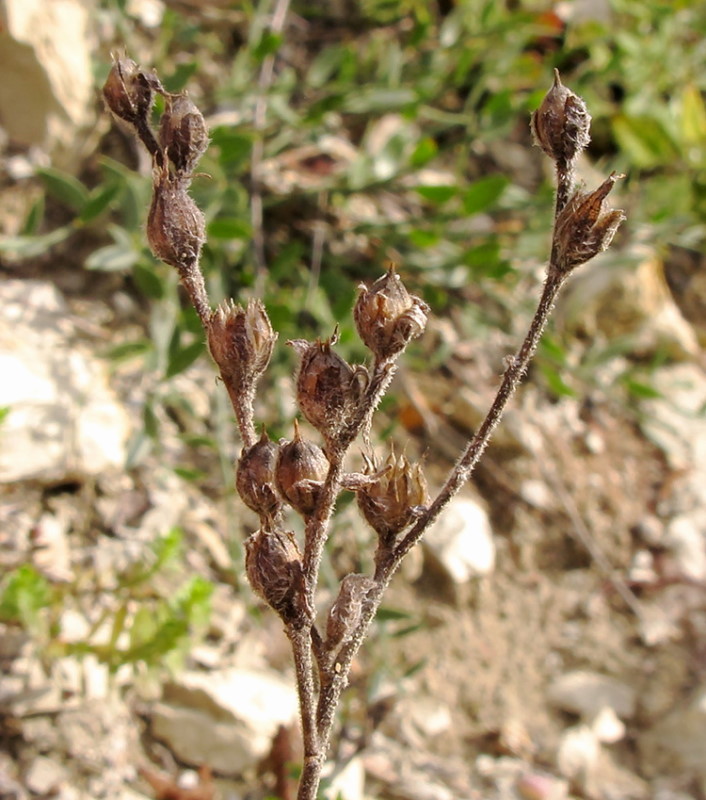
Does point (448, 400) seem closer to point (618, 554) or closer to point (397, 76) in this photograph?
point (618, 554)

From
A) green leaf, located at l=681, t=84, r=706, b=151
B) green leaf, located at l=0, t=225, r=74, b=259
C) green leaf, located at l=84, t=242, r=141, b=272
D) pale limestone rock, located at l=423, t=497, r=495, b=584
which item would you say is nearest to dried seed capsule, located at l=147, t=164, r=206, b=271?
green leaf, located at l=84, t=242, r=141, b=272

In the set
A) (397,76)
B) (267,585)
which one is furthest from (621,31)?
(267,585)

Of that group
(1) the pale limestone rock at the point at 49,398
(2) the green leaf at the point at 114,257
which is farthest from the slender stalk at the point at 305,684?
(2) the green leaf at the point at 114,257

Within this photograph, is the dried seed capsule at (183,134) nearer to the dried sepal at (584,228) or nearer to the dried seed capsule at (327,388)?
the dried seed capsule at (327,388)

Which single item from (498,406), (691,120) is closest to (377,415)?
(691,120)

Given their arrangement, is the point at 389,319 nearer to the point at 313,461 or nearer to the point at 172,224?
the point at 313,461

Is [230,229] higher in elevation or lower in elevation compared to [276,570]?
higher
